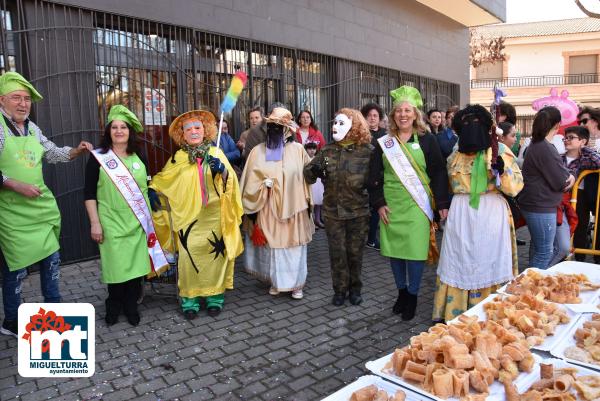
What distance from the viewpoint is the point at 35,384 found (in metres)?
3.20

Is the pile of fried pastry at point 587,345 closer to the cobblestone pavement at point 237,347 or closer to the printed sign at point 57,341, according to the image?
the cobblestone pavement at point 237,347

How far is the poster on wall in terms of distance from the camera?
6.45m

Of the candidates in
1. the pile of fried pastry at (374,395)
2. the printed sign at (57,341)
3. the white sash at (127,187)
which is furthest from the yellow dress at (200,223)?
the pile of fried pastry at (374,395)

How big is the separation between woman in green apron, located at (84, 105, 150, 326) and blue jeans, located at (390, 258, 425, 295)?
216cm

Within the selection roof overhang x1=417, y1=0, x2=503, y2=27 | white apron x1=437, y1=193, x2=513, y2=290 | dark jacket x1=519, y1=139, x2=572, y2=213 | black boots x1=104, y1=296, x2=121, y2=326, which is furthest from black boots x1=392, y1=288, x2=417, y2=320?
roof overhang x1=417, y1=0, x2=503, y2=27

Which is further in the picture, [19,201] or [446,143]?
[446,143]

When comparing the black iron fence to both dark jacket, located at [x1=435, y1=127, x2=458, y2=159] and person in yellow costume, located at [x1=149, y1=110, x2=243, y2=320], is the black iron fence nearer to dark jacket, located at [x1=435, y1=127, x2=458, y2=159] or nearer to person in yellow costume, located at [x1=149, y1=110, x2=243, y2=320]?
person in yellow costume, located at [x1=149, y1=110, x2=243, y2=320]

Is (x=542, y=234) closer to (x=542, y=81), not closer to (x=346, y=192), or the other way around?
(x=346, y=192)

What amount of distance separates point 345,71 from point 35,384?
814 cm

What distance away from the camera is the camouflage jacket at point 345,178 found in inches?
172

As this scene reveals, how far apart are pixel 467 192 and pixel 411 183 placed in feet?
1.48

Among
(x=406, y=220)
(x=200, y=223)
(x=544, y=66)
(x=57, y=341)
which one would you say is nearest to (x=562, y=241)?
(x=406, y=220)

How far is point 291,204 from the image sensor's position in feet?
15.4

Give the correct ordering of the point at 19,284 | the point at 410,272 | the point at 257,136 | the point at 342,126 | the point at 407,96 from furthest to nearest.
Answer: the point at 257,136 < the point at 342,126 < the point at 410,272 < the point at 407,96 < the point at 19,284
